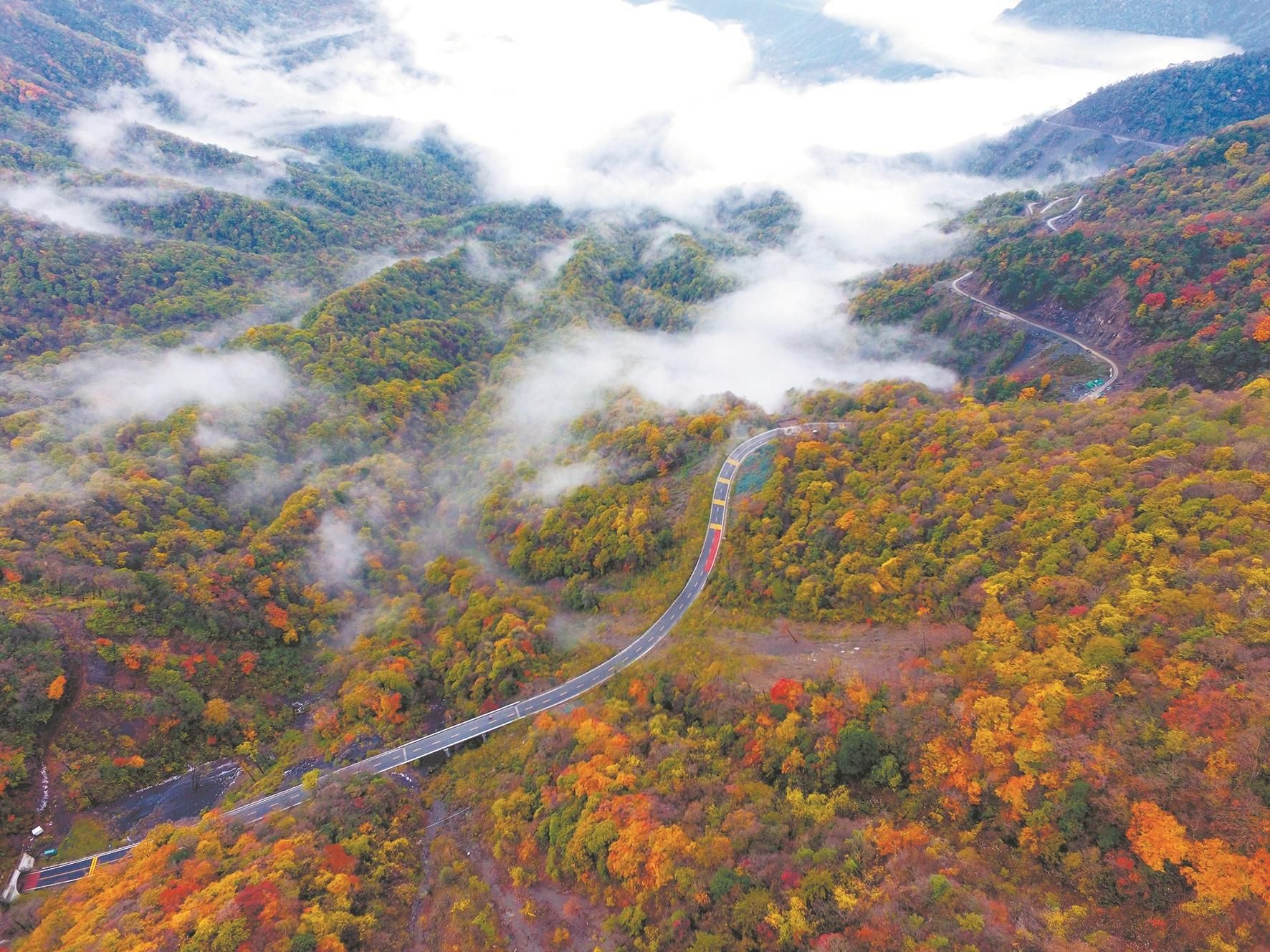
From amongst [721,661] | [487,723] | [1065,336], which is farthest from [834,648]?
[1065,336]

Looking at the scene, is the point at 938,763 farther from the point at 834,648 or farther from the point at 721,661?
the point at 721,661

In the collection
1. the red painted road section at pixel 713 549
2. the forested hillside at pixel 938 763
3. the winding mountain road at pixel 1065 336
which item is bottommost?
the forested hillside at pixel 938 763

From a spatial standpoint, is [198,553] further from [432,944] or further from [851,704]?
[851,704]

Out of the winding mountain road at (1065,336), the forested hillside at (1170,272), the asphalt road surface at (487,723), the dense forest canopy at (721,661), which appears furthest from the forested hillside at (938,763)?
the winding mountain road at (1065,336)

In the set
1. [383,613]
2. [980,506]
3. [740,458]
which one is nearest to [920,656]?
[980,506]

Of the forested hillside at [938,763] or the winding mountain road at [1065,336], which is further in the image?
the winding mountain road at [1065,336]

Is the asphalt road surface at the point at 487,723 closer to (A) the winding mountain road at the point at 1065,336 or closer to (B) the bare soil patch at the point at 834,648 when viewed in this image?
(B) the bare soil patch at the point at 834,648

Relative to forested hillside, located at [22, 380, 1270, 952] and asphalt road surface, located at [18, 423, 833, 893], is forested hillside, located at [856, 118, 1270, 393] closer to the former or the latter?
forested hillside, located at [22, 380, 1270, 952]
